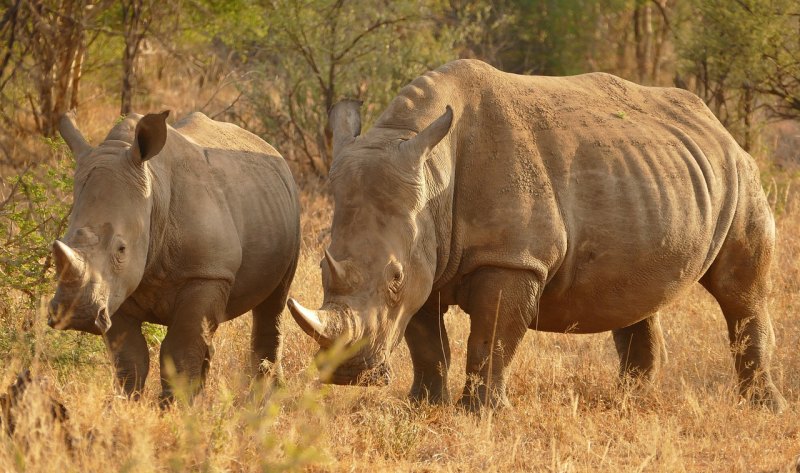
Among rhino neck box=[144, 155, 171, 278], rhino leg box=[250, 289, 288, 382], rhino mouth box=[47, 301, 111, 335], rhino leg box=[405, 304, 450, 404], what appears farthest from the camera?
rhino leg box=[250, 289, 288, 382]

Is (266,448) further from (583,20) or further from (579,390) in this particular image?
(583,20)

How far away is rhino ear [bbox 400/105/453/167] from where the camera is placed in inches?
232

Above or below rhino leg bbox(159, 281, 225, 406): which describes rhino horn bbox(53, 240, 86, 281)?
above

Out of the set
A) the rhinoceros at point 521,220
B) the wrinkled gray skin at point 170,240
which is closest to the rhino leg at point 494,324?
the rhinoceros at point 521,220

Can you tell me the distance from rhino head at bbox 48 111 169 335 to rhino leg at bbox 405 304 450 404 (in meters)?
1.62

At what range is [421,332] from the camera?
6.80 metres

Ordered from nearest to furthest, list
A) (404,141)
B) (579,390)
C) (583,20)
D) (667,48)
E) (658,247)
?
(404,141) < (658,247) < (579,390) < (583,20) < (667,48)

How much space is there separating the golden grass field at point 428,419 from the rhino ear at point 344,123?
1224mm

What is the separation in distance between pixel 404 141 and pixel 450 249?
598mm

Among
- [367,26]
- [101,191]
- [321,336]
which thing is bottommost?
[321,336]

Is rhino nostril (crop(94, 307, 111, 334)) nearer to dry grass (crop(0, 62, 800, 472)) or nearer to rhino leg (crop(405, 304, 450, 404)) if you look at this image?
dry grass (crop(0, 62, 800, 472))

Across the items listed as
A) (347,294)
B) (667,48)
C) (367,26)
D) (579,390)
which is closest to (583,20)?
(667,48)

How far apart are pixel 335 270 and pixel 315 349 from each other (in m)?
2.30

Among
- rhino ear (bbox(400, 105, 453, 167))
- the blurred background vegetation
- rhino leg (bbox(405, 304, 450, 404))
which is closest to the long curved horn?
rhino ear (bbox(400, 105, 453, 167))
